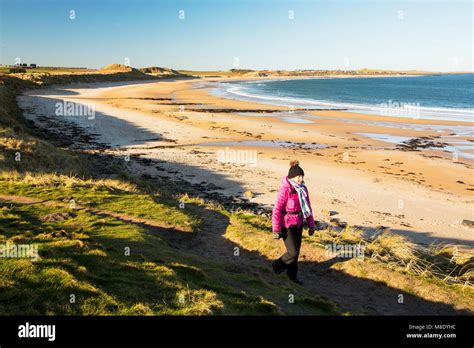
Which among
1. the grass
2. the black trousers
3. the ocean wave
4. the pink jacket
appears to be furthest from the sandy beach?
the grass

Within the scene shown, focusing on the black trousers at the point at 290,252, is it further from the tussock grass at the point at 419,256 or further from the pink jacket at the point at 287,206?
the tussock grass at the point at 419,256

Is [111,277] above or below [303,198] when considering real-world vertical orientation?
below

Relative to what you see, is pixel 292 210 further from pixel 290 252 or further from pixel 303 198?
pixel 290 252

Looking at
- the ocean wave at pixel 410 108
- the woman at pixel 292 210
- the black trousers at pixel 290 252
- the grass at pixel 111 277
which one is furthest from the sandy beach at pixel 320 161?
the grass at pixel 111 277

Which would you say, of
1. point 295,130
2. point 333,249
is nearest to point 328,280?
point 333,249

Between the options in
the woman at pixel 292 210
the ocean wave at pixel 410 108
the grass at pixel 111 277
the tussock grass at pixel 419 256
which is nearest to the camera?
the grass at pixel 111 277

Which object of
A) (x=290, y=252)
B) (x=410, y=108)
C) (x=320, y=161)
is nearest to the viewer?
(x=290, y=252)

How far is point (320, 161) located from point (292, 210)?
16.9 metres

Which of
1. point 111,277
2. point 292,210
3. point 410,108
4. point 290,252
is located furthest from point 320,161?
point 410,108

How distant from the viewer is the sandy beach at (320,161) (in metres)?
16.0

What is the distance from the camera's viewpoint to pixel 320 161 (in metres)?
24.6

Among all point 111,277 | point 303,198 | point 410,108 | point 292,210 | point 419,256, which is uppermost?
point 410,108

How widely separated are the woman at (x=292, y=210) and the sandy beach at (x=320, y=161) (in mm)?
6542

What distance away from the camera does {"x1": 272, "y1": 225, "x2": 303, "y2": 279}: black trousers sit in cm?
853
